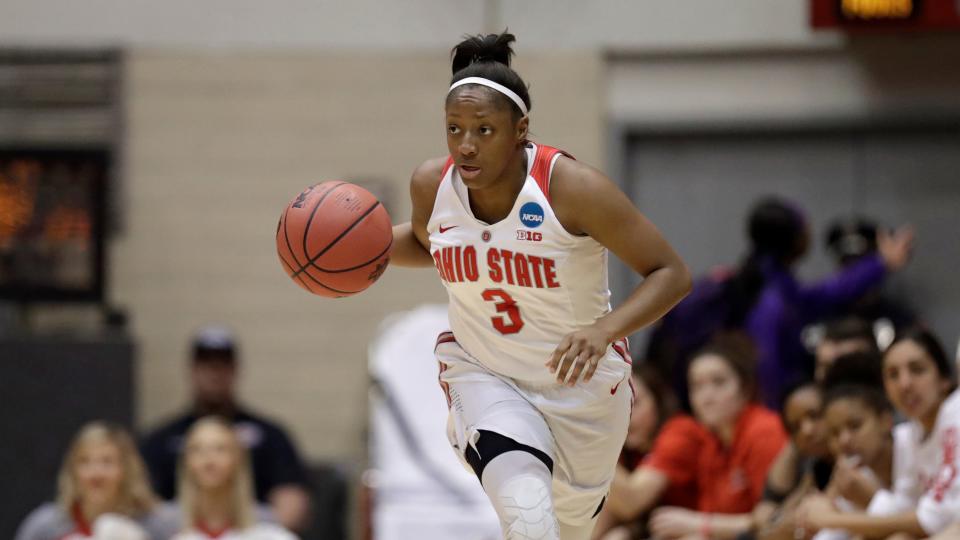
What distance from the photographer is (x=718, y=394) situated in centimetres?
705

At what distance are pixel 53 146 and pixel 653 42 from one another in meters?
3.74

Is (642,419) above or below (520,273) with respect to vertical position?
below

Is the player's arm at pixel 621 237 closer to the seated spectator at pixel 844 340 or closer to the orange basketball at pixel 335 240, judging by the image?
the orange basketball at pixel 335 240

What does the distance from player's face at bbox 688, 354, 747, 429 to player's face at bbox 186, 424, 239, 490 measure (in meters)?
2.30

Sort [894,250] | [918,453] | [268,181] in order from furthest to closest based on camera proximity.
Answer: [268,181]
[894,250]
[918,453]

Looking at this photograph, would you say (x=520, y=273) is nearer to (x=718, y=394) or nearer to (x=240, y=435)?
(x=718, y=394)

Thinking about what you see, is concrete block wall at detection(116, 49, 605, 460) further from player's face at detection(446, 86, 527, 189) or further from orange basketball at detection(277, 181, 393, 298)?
player's face at detection(446, 86, 527, 189)

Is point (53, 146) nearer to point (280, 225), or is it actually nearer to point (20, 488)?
point (20, 488)

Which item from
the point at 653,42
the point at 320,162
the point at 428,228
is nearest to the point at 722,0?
the point at 653,42

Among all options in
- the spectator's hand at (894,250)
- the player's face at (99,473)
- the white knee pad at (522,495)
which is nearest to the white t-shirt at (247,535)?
the player's face at (99,473)

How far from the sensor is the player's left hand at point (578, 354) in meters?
4.39

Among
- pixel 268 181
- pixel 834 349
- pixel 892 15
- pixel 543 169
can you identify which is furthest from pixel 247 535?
pixel 892 15

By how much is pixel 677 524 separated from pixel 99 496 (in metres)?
2.85

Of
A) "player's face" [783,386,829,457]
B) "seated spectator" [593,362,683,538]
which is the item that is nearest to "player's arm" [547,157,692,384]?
"player's face" [783,386,829,457]
